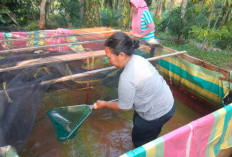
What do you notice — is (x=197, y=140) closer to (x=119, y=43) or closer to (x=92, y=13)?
(x=119, y=43)

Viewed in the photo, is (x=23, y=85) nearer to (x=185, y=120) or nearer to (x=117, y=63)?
(x=117, y=63)

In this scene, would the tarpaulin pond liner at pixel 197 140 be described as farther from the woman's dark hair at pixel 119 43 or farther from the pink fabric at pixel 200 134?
the woman's dark hair at pixel 119 43

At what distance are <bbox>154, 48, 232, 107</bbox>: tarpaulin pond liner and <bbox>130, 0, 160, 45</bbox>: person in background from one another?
67 centimetres

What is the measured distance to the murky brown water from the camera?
2.37m

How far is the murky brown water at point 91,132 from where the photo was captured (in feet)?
7.79

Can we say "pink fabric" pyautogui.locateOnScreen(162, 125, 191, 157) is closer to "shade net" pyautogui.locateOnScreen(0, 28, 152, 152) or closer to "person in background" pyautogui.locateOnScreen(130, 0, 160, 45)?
"shade net" pyautogui.locateOnScreen(0, 28, 152, 152)

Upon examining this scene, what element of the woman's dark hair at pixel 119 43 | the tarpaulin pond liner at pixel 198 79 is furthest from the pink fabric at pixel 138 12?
the woman's dark hair at pixel 119 43

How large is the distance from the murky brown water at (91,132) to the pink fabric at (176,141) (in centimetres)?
134

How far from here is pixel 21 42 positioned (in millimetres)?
3393

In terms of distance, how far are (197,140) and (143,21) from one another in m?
2.46

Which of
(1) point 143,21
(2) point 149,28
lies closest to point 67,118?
(2) point 149,28

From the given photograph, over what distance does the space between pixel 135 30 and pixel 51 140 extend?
2599mm

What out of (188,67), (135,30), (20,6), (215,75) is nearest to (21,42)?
(135,30)

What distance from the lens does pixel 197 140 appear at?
4.48 ft
